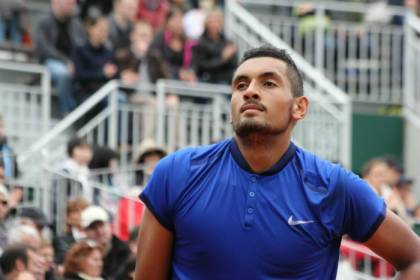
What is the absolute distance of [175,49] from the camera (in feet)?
55.4

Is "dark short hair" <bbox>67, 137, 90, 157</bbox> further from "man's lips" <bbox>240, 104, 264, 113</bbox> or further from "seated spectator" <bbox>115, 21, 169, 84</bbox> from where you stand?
"man's lips" <bbox>240, 104, 264, 113</bbox>

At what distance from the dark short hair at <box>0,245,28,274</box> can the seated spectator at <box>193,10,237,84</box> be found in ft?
24.4

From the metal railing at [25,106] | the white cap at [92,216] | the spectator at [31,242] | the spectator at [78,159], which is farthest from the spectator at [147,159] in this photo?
the spectator at [31,242]

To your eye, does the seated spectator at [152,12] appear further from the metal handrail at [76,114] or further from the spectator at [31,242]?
the spectator at [31,242]

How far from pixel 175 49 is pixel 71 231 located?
17.3 feet

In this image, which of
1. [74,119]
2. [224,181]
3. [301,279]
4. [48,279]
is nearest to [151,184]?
[224,181]

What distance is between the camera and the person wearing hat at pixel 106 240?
1127cm

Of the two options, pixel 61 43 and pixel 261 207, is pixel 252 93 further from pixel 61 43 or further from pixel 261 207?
pixel 61 43

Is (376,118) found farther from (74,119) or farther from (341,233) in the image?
(341,233)

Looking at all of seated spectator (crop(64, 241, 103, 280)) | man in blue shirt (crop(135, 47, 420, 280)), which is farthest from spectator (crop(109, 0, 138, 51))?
man in blue shirt (crop(135, 47, 420, 280))

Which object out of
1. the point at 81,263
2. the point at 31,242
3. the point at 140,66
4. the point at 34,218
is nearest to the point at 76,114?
the point at 140,66

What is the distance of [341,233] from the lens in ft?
19.0

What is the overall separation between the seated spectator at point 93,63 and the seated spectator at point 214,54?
134cm

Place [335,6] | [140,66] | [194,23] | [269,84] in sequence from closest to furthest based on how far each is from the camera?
1. [269,84]
2. [140,66]
3. [194,23]
4. [335,6]
